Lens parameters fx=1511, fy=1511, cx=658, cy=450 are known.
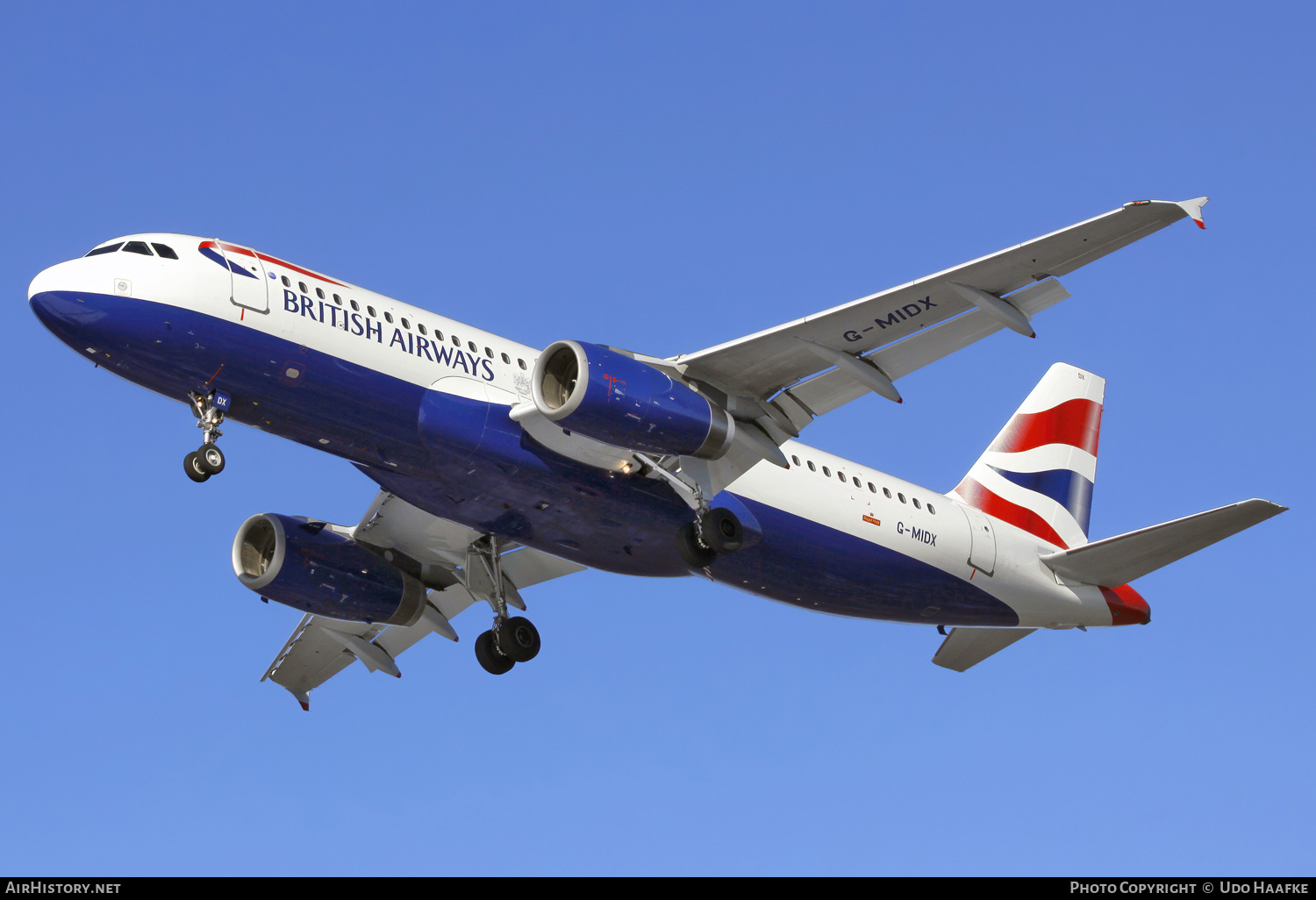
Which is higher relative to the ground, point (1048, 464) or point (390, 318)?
point (1048, 464)

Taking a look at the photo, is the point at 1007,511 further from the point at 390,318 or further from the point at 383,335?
the point at 383,335

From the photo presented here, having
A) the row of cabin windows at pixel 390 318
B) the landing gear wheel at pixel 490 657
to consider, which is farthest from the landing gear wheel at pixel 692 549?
the landing gear wheel at pixel 490 657

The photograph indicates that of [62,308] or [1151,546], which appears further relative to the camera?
[1151,546]

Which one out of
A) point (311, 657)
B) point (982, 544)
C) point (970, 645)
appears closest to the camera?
point (982, 544)

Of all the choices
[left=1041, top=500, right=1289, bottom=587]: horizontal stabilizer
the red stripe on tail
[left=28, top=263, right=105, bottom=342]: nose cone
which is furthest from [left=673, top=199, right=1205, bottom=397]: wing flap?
[left=28, top=263, right=105, bottom=342]: nose cone

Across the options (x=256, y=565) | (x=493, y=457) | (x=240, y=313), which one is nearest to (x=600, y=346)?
(x=493, y=457)

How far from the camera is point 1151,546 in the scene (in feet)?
92.7

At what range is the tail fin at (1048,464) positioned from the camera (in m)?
31.6

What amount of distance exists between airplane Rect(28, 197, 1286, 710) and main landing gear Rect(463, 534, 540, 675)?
58 mm

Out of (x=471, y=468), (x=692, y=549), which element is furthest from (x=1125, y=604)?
(x=471, y=468)

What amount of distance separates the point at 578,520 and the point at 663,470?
1.77 m

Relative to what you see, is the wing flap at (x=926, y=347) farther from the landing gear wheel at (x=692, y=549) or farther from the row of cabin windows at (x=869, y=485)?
the landing gear wheel at (x=692, y=549)

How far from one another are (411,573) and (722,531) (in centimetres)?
770

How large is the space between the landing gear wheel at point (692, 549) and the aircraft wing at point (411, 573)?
16.5 feet
